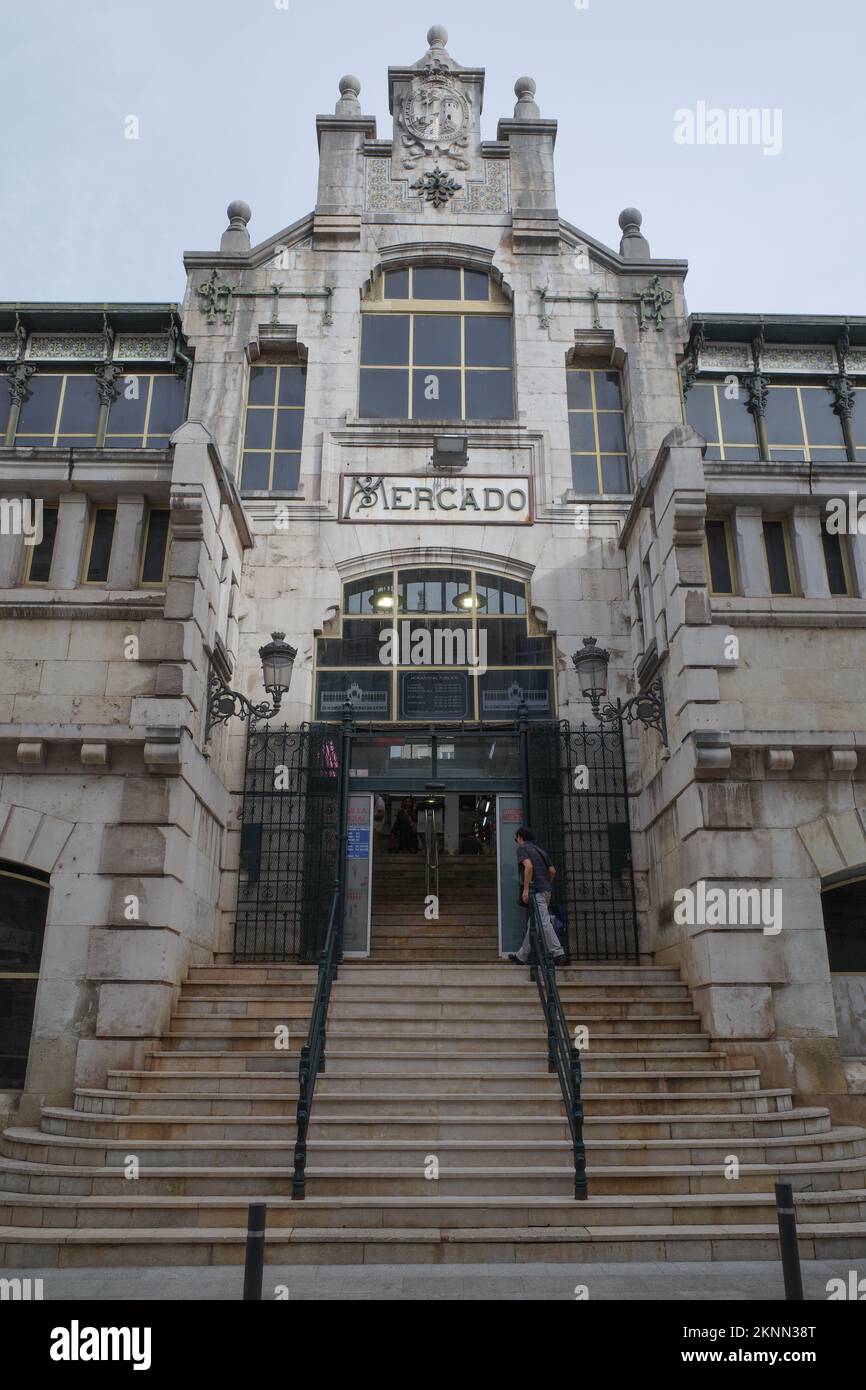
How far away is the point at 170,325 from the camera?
16766 mm

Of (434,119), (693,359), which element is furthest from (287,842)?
(434,119)

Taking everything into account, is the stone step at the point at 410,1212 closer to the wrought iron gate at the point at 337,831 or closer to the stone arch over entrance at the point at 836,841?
the stone arch over entrance at the point at 836,841

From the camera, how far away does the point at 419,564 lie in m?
15.6

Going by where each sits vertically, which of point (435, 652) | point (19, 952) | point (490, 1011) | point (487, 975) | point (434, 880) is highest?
point (435, 652)

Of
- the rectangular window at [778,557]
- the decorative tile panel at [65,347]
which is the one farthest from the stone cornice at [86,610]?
the rectangular window at [778,557]

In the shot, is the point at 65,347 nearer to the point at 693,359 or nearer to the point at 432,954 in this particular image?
the point at 693,359

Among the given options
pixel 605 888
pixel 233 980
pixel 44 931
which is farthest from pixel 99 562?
pixel 605 888

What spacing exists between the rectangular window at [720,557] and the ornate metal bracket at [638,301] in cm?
501

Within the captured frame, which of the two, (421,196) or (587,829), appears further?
(421,196)

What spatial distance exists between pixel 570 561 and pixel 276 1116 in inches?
372

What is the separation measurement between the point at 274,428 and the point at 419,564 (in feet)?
11.8

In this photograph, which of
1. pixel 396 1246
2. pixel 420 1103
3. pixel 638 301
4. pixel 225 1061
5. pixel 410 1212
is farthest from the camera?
pixel 638 301

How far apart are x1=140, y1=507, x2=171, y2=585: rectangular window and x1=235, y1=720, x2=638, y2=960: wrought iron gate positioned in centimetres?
261

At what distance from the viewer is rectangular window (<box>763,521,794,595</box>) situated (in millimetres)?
13375
